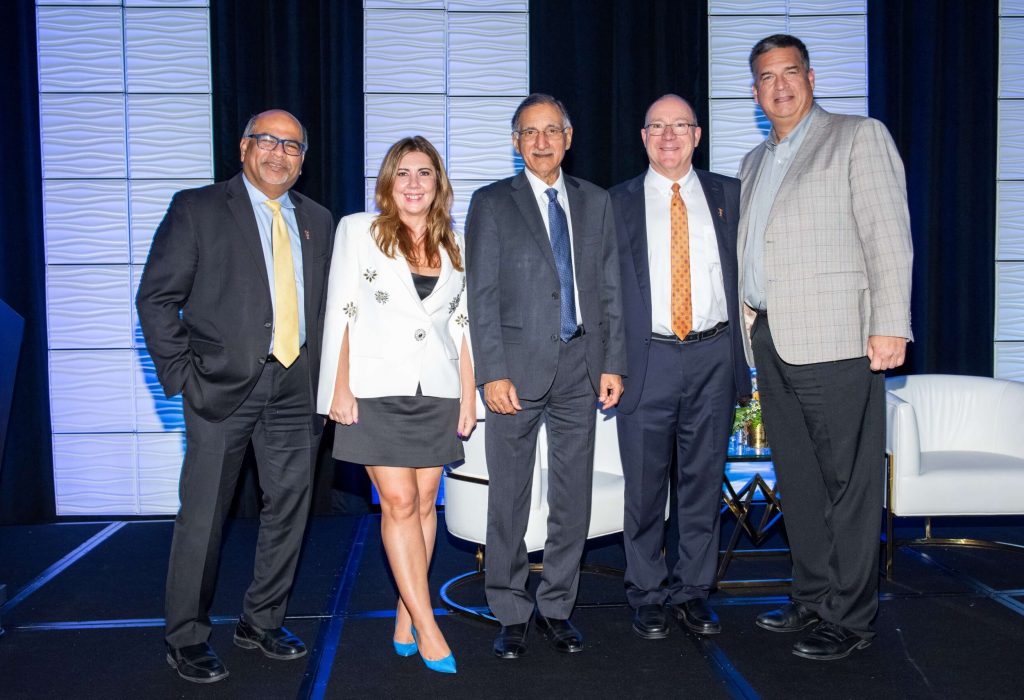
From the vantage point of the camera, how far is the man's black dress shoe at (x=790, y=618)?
3219mm

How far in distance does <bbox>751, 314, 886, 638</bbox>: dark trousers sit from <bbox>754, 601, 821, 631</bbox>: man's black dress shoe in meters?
0.10

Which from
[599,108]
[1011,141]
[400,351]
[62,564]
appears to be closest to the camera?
[400,351]

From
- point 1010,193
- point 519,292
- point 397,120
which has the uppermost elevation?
point 397,120

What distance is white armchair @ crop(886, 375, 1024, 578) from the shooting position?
3770mm

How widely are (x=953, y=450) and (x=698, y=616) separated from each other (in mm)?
1946

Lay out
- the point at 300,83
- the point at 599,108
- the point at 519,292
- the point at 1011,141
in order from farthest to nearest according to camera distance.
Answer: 1. the point at 1011,141
2. the point at 599,108
3. the point at 300,83
4. the point at 519,292

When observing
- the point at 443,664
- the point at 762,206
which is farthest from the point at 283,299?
the point at 762,206

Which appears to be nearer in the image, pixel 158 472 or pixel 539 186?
pixel 539 186

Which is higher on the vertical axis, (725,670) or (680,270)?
(680,270)

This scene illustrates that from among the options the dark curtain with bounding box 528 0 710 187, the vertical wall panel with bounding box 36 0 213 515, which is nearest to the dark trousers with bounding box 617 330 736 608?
the dark curtain with bounding box 528 0 710 187

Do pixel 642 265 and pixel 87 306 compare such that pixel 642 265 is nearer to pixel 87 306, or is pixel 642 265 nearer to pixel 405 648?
pixel 405 648

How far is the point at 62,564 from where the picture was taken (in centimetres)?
424

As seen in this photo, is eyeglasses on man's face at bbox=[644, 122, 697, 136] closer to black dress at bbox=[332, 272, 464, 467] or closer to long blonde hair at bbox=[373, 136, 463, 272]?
long blonde hair at bbox=[373, 136, 463, 272]

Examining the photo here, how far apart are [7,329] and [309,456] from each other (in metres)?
1.33
